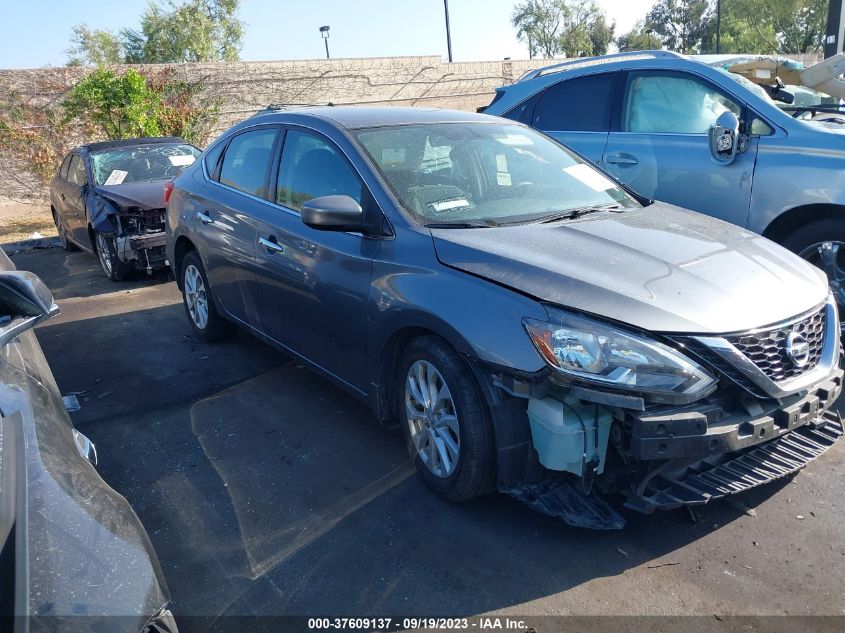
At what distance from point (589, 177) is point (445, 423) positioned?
187 cm

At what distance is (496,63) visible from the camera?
A: 76.2 feet

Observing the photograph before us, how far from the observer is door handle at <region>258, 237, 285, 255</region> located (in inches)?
169

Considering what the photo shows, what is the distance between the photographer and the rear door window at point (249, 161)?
4.66 metres

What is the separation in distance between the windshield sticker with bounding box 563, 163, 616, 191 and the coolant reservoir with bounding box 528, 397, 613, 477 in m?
1.76

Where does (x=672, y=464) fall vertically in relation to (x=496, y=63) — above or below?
below

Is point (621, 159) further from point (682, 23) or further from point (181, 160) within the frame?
point (682, 23)

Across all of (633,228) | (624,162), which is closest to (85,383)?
(633,228)

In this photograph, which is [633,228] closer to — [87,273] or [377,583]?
[377,583]

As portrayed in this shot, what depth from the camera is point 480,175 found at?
12.9 ft

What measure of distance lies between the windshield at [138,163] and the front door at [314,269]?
16.9ft

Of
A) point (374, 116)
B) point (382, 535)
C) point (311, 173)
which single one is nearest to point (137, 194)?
point (311, 173)

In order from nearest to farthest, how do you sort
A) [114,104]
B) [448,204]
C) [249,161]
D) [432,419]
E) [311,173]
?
[432,419] < [448,204] < [311,173] < [249,161] < [114,104]

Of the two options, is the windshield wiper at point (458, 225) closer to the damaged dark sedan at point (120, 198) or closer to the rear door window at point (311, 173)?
the rear door window at point (311, 173)

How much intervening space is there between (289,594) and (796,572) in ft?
6.55
